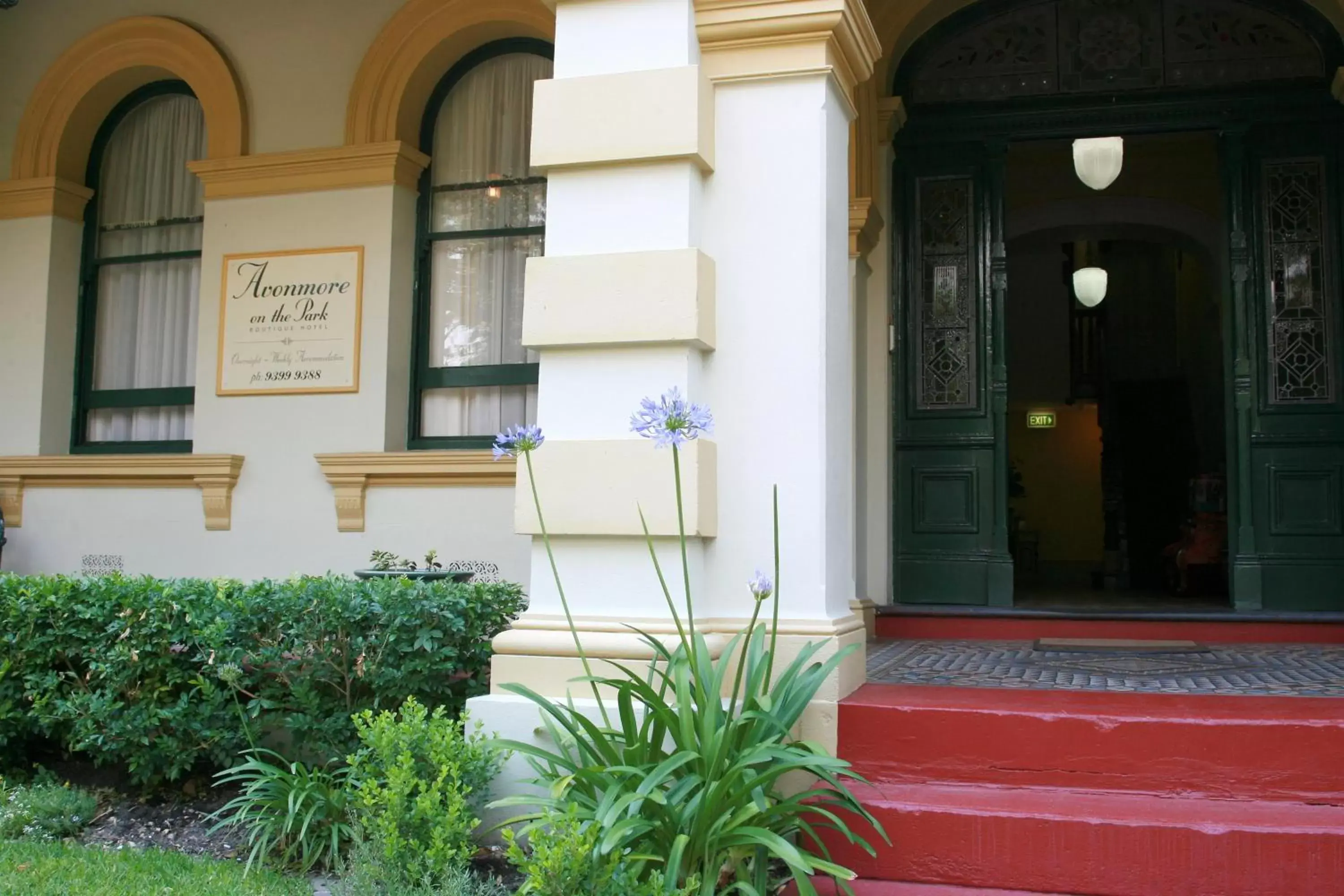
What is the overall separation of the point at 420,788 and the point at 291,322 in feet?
15.8

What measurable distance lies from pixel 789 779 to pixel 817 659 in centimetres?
42

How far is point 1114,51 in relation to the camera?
729 cm

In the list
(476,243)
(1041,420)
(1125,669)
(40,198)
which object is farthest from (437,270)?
(1041,420)

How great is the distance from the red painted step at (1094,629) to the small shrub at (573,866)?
3.85 metres

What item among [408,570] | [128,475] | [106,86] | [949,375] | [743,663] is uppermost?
[106,86]

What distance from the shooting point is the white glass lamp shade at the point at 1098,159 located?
7.81 metres

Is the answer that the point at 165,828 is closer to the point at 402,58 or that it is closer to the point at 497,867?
the point at 497,867

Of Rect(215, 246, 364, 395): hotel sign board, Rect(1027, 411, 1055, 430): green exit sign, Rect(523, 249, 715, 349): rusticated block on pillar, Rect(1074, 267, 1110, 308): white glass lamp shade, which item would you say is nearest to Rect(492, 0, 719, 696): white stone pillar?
Rect(523, 249, 715, 349): rusticated block on pillar

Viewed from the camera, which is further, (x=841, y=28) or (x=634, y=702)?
(x=841, y=28)

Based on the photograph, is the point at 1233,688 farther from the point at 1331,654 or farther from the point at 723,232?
the point at 723,232

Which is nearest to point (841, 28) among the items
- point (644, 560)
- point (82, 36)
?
point (644, 560)

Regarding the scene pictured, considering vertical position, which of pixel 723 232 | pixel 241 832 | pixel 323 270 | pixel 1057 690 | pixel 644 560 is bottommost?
pixel 241 832

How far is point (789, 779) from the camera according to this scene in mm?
3916

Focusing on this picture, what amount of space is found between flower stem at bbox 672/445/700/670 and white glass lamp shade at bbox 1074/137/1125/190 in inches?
199
